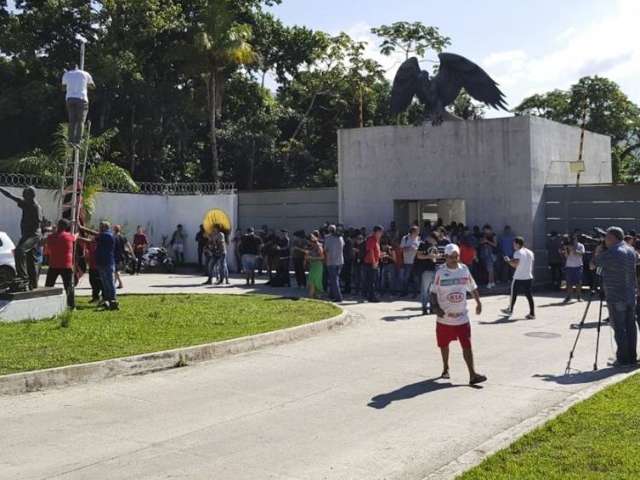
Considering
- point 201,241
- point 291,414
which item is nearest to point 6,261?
point 201,241

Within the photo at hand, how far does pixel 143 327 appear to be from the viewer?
12.1 meters

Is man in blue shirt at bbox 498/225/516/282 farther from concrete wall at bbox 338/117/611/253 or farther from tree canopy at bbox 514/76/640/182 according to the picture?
tree canopy at bbox 514/76/640/182

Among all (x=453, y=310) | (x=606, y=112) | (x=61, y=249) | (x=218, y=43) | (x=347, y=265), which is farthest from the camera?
(x=606, y=112)

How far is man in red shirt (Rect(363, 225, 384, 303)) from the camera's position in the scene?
1720cm

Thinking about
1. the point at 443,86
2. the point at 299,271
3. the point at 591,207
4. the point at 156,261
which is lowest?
the point at 299,271

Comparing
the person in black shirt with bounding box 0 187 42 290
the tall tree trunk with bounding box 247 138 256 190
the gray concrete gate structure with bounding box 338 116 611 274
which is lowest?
the person in black shirt with bounding box 0 187 42 290

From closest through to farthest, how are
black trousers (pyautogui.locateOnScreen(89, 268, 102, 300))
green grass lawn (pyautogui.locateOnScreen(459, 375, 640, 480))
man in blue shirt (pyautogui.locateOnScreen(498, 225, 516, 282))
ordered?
1. green grass lawn (pyautogui.locateOnScreen(459, 375, 640, 480))
2. black trousers (pyautogui.locateOnScreen(89, 268, 102, 300))
3. man in blue shirt (pyautogui.locateOnScreen(498, 225, 516, 282))

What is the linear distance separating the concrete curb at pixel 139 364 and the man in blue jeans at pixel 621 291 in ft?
15.8

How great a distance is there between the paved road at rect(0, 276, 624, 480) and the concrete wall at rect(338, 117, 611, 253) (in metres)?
10.3

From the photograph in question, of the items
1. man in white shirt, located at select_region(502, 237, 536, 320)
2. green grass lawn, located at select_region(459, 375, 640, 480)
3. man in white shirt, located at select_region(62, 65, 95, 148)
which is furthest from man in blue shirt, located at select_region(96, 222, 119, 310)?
green grass lawn, located at select_region(459, 375, 640, 480)

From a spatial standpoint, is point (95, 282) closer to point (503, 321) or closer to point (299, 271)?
point (299, 271)

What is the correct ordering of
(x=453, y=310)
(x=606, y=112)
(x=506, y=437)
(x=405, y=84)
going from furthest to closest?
(x=606, y=112)
(x=405, y=84)
(x=453, y=310)
(x=506, y=437)

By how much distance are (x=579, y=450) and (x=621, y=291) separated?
14.1ft

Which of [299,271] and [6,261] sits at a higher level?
[6,261]
